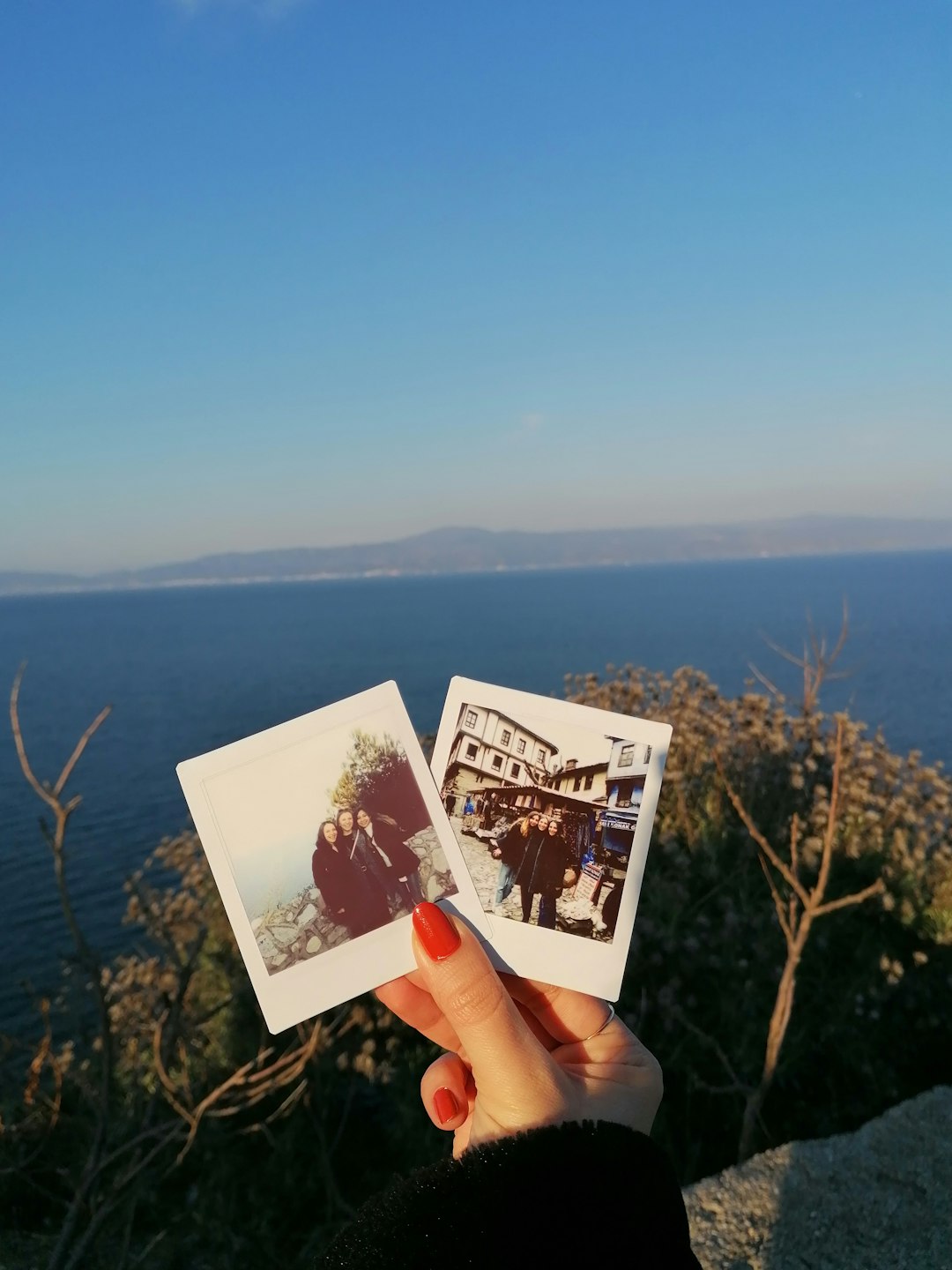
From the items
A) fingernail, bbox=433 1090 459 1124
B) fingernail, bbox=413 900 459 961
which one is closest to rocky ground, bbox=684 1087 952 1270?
fingernail, bbox=433 1090 459 1124

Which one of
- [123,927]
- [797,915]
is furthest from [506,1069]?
[123,927]

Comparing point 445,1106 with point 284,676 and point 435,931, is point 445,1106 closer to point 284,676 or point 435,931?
point 435,931

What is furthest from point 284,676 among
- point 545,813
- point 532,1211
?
point 532,1211

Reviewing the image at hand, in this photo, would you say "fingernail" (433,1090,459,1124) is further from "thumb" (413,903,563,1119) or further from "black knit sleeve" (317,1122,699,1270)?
"black knit sleeve" (317,1122,699,1270)

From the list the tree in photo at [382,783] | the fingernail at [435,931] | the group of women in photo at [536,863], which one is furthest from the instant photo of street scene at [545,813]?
the fingernail at [435,931]

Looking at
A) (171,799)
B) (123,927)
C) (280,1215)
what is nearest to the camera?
(280,1215)

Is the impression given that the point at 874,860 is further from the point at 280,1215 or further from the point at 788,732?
the point at 280,1215

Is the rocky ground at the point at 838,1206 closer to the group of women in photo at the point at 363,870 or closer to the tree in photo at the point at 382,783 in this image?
the group of women in photo at the point at 363,870
